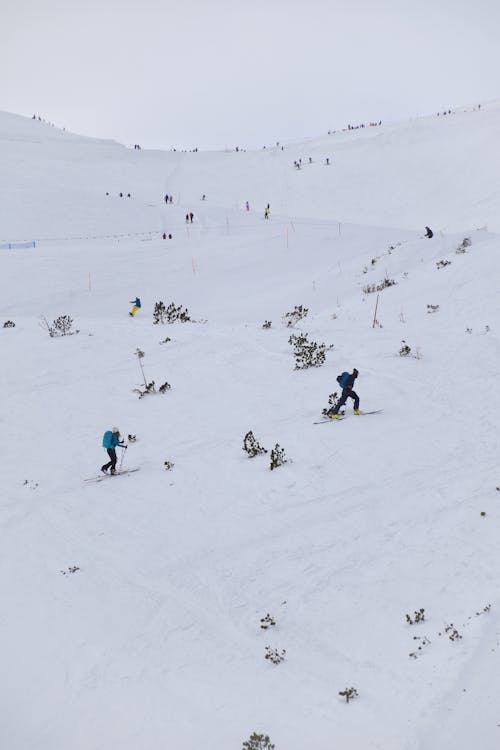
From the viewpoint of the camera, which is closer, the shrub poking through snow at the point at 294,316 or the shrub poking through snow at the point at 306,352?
the shrub poking through snow at the point at 306,352

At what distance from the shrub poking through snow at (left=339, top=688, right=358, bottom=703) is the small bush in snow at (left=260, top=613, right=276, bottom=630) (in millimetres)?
1393

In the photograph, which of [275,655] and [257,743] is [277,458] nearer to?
[275,655]

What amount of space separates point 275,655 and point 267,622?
690 mm

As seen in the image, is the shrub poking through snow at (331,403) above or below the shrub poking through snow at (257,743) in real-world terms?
above

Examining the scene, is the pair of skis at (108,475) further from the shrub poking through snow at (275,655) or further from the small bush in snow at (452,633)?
the small bush in snow at (452,633)

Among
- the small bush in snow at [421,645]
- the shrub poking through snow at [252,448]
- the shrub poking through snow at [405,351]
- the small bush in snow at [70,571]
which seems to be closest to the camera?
the small bush in snow at [421,645]

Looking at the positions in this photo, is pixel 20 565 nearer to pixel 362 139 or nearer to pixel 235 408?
pixel 235 408

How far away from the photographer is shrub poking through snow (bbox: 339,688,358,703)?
6.23 meters

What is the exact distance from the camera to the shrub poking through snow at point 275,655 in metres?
6.98

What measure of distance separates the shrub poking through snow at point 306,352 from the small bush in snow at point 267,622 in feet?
34.0

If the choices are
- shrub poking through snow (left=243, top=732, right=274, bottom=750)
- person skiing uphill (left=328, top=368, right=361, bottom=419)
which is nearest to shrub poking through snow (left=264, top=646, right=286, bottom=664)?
shrub poking through snow (left=243, top=732, right=274, bottom=750)

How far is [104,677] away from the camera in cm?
717

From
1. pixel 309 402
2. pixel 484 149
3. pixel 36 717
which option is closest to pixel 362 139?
pixel 484 149

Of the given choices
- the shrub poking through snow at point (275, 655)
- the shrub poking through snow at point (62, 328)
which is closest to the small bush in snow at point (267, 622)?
the shrub poking through snow at point (275, 655)
